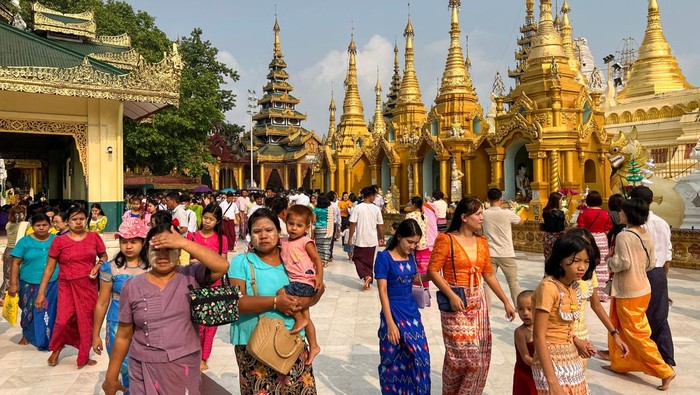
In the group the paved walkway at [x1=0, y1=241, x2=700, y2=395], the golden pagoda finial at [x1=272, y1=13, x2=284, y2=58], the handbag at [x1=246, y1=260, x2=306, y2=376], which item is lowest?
the paved walkway at [x1=0, y1=241, x2=700, y2=395]

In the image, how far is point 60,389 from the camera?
15.8 ft

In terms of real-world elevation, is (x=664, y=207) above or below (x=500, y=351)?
above

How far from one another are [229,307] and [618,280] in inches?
140

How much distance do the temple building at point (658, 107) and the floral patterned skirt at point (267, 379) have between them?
768 inches

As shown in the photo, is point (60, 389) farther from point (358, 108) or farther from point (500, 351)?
point (358, 108)

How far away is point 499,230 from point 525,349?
3542mm

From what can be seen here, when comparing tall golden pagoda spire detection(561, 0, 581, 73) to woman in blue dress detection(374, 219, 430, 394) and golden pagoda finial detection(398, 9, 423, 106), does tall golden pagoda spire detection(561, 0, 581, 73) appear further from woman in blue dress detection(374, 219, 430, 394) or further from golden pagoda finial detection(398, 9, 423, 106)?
woman in blue dress detection(374, 219, 430, 394)

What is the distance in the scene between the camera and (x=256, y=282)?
3.22 meters

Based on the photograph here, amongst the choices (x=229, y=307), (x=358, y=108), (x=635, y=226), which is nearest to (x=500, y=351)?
(x=635, y=226)

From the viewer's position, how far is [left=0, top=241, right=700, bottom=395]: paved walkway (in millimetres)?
4785

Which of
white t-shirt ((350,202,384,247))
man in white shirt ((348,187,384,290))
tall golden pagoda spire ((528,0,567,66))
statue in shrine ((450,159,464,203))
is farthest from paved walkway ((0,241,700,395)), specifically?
Result: tall golden pagoda spire ((528,0,567,66))

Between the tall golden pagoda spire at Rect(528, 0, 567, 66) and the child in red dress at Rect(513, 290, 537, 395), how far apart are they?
707 inches

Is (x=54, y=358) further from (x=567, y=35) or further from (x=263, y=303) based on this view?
(x=567, y=35)

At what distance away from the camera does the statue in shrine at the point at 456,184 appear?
20.3m
